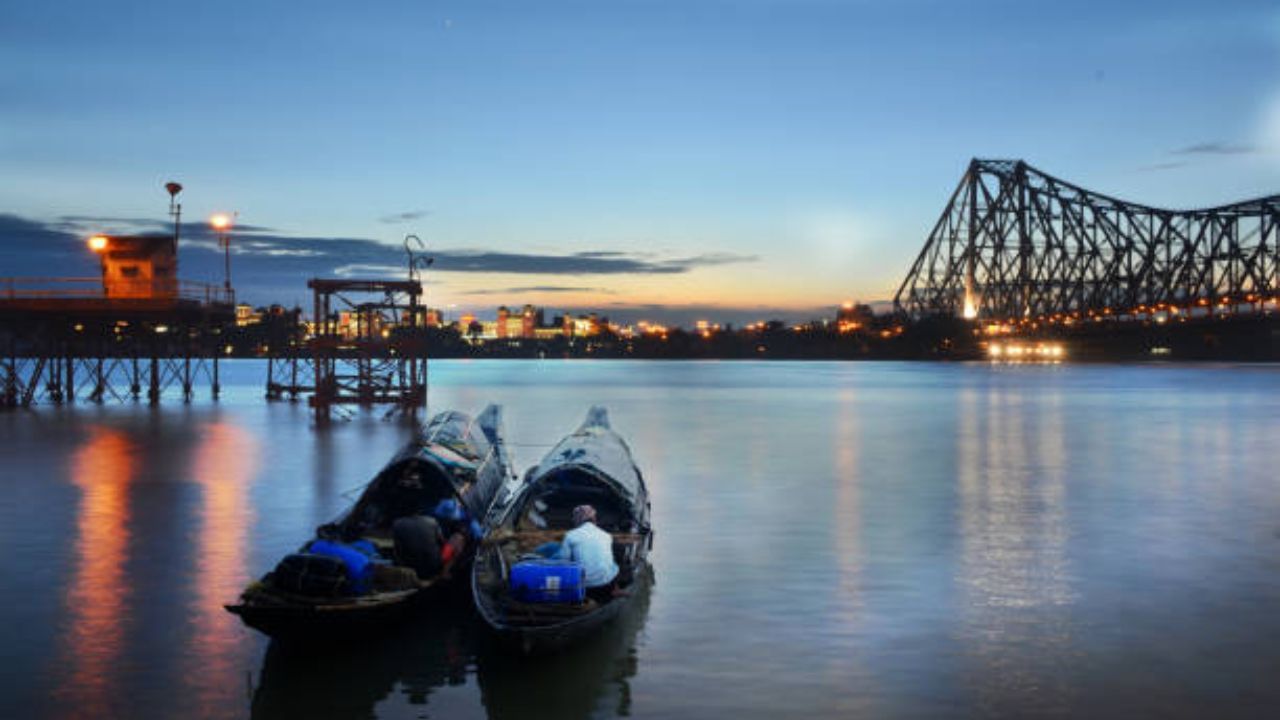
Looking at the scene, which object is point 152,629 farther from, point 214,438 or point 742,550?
point 214,438

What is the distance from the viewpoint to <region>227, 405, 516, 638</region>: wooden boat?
14.4 metres

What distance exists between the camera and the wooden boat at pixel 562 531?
14227mm

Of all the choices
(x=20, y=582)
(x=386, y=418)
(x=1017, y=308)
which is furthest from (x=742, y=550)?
(x=1017, y=308)

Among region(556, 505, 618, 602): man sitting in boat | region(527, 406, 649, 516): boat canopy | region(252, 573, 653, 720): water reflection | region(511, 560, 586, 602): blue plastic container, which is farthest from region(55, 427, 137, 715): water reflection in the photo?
region(527, 406, 649, 516): boat canopy

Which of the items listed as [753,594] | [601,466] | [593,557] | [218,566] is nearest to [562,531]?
[601,466]

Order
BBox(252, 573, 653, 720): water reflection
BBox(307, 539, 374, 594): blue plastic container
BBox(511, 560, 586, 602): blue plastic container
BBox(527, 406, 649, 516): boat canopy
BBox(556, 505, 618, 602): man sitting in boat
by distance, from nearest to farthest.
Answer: BBox(252, 573, 653, 720): water reflection → BBox(511, 560, 586, 602): blue plastic container → BBox(307, 539, 374, 594): blue plastic container → BBox(556, 505, 618, 602): man sitting in boat → BBox(527, 406, 649, 516): boat canopy

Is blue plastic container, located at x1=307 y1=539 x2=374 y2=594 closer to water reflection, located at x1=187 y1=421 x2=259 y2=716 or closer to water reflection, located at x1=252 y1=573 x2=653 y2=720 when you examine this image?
water reflection, located at x1=252 y1=573 x2=653 y2=720

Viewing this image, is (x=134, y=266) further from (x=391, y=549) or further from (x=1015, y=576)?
(x=1015, y=576)

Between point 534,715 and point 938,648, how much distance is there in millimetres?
5765

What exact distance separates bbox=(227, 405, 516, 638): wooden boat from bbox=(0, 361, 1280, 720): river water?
0.69m

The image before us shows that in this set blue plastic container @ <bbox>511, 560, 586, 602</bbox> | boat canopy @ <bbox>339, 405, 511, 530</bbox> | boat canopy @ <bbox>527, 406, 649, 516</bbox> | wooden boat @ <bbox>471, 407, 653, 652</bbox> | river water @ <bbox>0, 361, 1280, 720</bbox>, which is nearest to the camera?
river water @ <bbox>0, 361, 1280, 720</bbox>

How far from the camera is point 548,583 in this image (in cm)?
1464

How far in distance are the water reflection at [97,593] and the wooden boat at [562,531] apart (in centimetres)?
458

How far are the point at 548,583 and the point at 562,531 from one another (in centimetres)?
480
